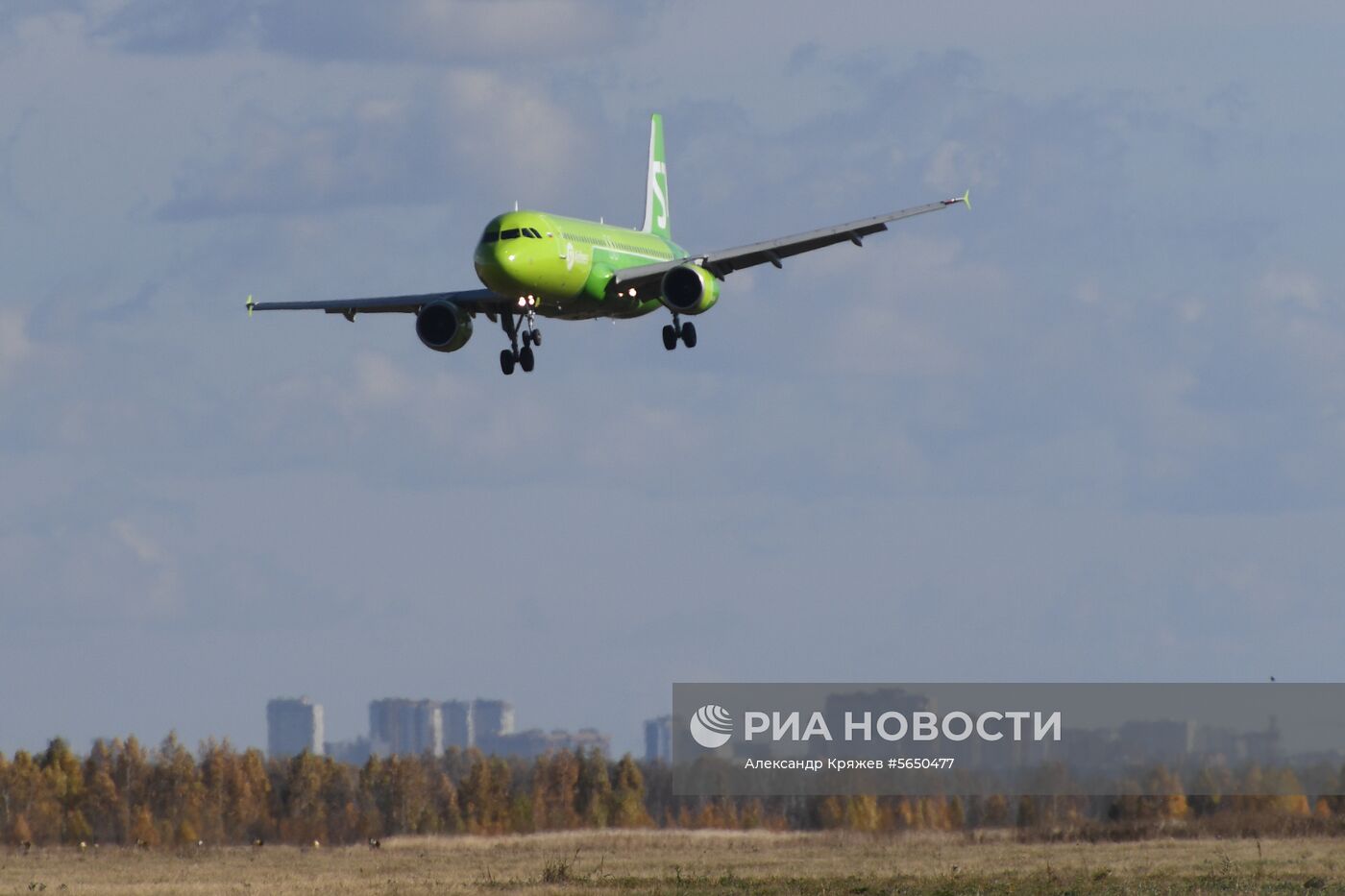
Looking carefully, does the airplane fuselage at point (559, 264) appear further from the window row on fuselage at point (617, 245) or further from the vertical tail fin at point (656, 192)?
the vertical tail fin at point (656, 192)

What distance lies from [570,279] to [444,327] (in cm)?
507

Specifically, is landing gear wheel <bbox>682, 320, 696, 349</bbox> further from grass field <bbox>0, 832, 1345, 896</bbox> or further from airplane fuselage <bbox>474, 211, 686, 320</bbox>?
grass field <bbox>0, 832, 1345, 896</bbox>

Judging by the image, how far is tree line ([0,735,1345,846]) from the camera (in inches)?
3228

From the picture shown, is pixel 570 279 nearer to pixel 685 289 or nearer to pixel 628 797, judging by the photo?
pixel 685 289

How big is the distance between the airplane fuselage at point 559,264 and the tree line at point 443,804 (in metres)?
22.3

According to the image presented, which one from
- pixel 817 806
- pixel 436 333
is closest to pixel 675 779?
pixel 817 806

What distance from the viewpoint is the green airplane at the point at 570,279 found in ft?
224

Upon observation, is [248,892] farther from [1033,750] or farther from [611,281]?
[1033,750]

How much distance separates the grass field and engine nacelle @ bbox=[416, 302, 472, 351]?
15227mm

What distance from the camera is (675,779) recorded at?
338 ft

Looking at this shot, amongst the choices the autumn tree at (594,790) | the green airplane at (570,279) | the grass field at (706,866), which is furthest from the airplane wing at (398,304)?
the autumn tree at (594,790)

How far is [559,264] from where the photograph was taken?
6944 cm

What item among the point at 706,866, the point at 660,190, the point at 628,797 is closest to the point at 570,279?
the point at 706,866

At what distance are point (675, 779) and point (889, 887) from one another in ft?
141
